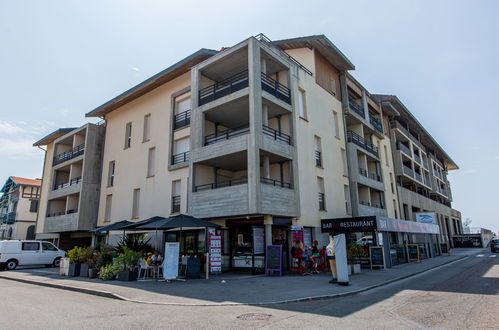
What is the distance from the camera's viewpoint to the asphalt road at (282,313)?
20.6ft

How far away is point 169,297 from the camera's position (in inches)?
376

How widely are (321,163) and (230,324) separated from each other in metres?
17.0

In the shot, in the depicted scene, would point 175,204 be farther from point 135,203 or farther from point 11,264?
point 11,264

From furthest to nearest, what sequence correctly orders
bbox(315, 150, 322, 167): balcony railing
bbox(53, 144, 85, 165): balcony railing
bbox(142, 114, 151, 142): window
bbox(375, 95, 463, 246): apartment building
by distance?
1. bbox(375, 95, 463, 246): apartment building
2. bbox(53, 144, 85, 165): balcony railing
3. bbox(142, 114, 151, 142): window
4. bbox(315, 150, 322, 167): balcony railing

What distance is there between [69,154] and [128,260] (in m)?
20.4

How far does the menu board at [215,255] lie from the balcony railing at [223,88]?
8618 mm

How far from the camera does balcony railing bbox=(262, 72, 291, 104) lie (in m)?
18.5

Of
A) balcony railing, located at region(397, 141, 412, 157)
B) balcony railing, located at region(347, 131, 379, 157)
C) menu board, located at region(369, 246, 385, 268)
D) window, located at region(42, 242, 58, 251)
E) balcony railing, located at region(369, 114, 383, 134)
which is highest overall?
balcony railing, located at region(369, 114, 383, 134)

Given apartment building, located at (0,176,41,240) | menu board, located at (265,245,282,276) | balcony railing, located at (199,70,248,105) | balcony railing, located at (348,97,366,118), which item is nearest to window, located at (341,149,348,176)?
balcony railing, located at (348,97,366,118)

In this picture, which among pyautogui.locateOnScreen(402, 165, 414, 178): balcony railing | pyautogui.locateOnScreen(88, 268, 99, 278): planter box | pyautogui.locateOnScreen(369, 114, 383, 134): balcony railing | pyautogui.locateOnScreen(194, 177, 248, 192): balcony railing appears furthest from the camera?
pyautogui.locateOnScreen(402, 165, 414, 178): balcony railing

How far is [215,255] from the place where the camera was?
1585 cm

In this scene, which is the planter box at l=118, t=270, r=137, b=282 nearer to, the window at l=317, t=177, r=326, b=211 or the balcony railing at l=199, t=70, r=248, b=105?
the balcony railing at l=199, t=70, r=248, b=105

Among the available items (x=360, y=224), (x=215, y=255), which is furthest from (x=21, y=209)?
(x=360, y=224)

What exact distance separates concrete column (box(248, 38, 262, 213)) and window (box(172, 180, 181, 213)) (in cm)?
687
